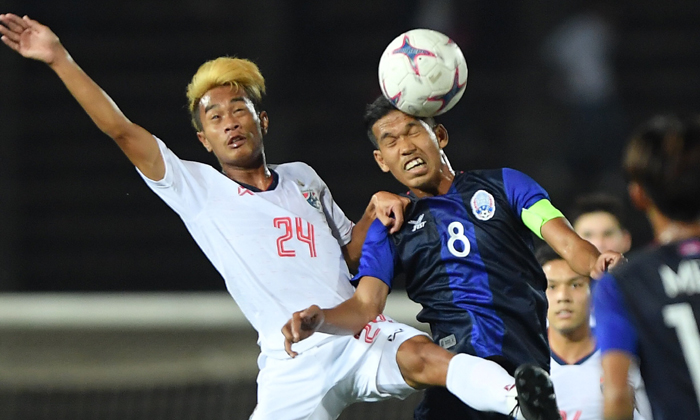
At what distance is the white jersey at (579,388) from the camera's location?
4539 millimetres

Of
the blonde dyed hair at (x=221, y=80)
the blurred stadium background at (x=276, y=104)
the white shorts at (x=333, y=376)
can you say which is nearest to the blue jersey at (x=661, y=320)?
the white shorts at (x=333, y=376)

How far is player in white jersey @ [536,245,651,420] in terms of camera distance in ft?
15.0

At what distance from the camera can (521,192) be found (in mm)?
3949

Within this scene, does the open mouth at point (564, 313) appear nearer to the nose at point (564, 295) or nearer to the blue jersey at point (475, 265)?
the nose at point (564, 295)

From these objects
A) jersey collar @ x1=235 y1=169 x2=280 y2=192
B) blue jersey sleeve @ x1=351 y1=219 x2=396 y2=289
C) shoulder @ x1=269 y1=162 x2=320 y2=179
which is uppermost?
shoulder @ x1=269 y1=162 x2=320 y2=179

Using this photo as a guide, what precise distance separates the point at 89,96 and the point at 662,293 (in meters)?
2.48

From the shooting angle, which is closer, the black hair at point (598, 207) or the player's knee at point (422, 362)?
the player's knee at point (422, 362)

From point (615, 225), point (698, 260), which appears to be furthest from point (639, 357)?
point (615, 225)

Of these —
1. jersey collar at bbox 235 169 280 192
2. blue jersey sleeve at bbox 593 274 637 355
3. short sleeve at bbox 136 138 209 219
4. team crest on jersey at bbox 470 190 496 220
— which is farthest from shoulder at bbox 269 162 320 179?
blue jersey sleeve at bbox 593 274 637 355

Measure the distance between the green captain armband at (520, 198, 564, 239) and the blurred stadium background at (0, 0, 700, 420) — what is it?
4.99 metres

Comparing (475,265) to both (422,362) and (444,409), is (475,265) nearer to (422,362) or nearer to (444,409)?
(422,362)

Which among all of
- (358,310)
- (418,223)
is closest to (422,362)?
(358,310)

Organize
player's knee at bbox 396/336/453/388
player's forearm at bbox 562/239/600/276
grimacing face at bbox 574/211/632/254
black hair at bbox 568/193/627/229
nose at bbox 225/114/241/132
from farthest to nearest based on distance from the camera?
black hair at bbox 568/193/627/229 → grimacing face at bbox 574/211/632/254 → nose at bbox 225/114/241/132 → player's knee at bbox 396/336/453/388 → player's forearm at bbox 562/239/600/276

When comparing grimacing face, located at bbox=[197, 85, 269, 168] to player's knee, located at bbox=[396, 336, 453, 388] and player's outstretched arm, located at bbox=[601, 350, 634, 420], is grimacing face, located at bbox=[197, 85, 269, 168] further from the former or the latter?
player's outstretched arm, located at bbox=[601, 350, 634, 420]
